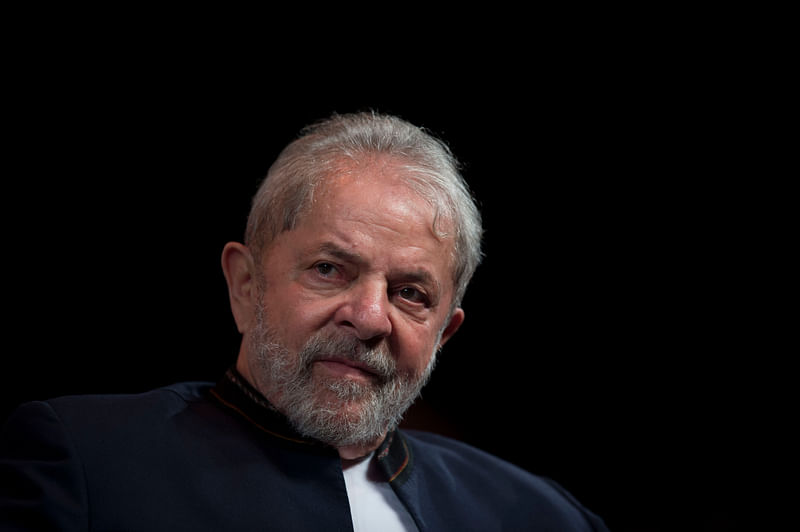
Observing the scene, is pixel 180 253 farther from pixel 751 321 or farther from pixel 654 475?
pixel 751 321

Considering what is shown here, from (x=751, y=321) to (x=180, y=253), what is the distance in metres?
2.23

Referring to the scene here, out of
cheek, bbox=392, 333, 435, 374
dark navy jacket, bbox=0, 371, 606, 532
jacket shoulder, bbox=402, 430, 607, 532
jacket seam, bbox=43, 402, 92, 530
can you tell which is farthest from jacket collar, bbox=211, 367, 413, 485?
jacket seam, bbox=43, 402, 92, 530

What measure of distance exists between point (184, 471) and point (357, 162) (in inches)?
33.5

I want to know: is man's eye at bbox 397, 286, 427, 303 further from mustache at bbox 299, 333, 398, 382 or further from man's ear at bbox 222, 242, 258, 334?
man's ear at bbox 222, 242, 258, 334

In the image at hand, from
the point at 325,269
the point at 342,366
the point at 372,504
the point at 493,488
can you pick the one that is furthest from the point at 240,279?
the point at 493,488

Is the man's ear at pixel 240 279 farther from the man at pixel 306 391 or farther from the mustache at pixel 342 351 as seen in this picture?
the mustache at pixel 342 351

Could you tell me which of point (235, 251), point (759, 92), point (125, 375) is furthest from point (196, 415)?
point (759, 92)

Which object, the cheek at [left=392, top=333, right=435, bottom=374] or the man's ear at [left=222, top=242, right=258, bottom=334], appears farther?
the man's ear at [left=222, top=242, right=258, bottom=334]

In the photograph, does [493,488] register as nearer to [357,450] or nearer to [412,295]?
[357,450]

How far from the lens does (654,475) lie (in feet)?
9.96

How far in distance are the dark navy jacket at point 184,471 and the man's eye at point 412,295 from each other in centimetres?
43

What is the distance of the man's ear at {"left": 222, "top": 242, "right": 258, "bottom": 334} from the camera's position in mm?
1998

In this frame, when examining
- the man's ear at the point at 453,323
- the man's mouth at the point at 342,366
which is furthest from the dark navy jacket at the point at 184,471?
the man's ear at the point at 453,323

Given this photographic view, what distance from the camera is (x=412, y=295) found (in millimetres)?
1907
